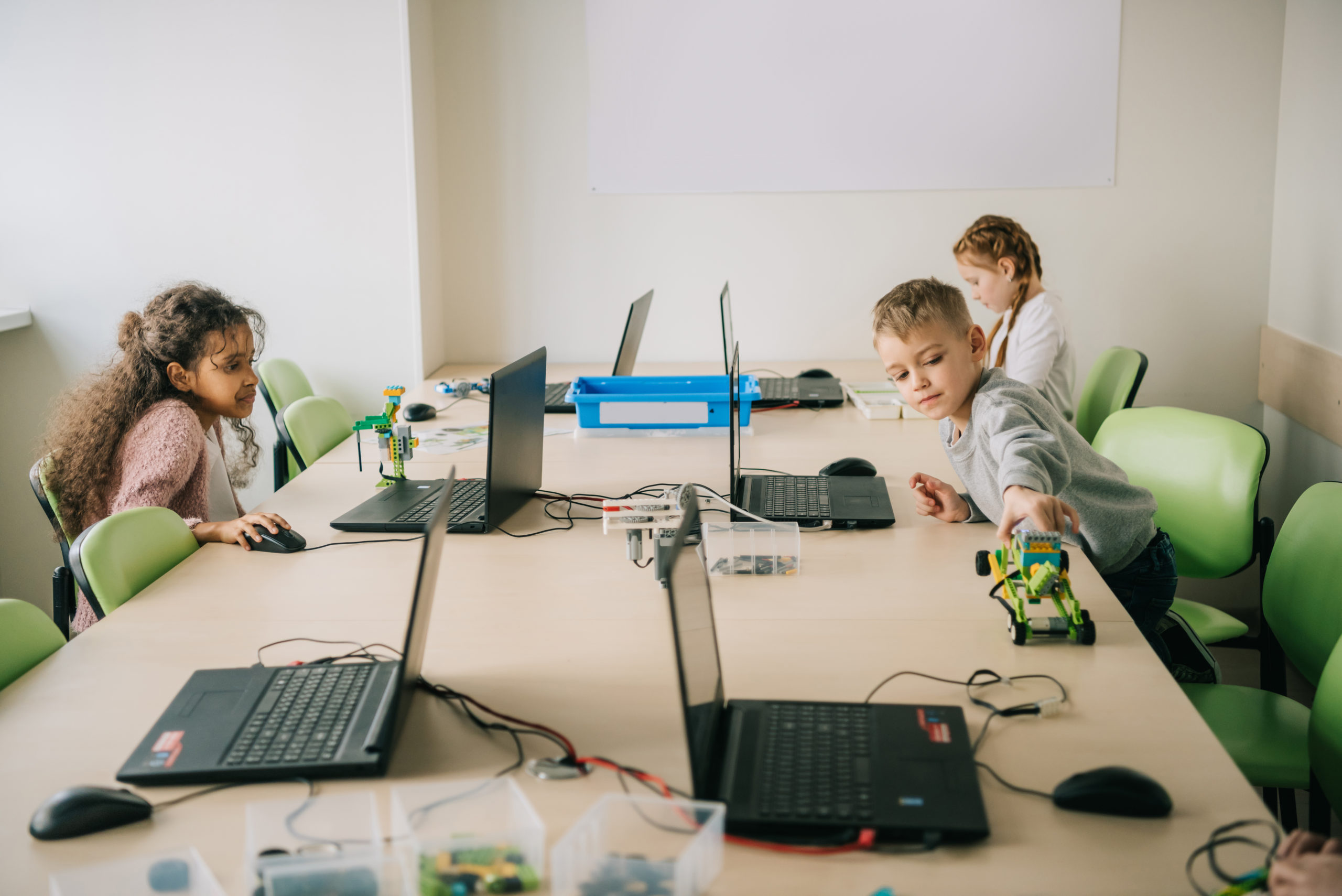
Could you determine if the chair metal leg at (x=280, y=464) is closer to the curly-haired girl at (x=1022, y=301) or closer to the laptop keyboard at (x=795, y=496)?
the laptop keyboard at (x=795, y=496)

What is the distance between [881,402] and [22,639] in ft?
7.01

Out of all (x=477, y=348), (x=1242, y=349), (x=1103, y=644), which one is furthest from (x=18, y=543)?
(x=1242, y=349)

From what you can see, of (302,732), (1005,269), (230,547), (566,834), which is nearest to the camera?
(566,834)

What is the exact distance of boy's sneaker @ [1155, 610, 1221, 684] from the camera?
6.05 ft

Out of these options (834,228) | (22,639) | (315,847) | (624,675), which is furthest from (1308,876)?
(834,228)

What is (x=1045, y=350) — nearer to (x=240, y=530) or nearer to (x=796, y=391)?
(x=796, y=391)

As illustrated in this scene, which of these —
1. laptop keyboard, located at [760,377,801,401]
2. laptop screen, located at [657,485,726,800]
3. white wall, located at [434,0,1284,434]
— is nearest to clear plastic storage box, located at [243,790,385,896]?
laptop screen, located at [657,485,726,800]

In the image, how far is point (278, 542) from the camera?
5.81ft

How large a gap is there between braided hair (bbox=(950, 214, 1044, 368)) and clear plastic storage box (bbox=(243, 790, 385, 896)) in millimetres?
2422

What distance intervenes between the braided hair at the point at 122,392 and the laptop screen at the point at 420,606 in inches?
46.4

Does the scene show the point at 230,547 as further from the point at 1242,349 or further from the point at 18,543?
the point at 1242,349

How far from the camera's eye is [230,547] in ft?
5.91

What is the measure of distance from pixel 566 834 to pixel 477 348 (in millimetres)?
3053

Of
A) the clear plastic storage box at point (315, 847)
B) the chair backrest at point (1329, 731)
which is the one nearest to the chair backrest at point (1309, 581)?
the chair backrest at point (1329, 731)
